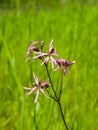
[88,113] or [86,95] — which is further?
[86,95]

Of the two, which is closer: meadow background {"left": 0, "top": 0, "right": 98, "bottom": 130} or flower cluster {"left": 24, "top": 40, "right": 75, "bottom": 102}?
flower cluster {"left": 24, "top": 40, "right": 75, "bottom": 102}

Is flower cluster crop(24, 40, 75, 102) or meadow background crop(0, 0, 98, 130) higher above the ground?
meadow background crop(0, 0, 98, 130)

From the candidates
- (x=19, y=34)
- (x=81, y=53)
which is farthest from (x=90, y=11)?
(x=81, y=53)

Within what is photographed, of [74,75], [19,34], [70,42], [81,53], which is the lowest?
[74,75]

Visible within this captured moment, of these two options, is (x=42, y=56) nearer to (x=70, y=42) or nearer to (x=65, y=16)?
(x=70, y=42)

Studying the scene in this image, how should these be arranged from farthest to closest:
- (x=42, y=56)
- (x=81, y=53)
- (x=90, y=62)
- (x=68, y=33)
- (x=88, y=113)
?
(x=68, y=33) < (x=81, y=53) < (x=90, y=62) < (x=88, y=113) < (x=42, y=56)

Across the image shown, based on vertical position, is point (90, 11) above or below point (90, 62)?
above

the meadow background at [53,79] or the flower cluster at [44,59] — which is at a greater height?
the meadow background at [53,79]

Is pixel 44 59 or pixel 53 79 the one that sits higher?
pixel 53 79

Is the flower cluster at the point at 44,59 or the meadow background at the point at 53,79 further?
the meadow background at the point at 53,79

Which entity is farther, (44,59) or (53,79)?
(53,79)

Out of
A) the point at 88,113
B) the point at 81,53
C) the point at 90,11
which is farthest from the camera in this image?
the point at 90,11
